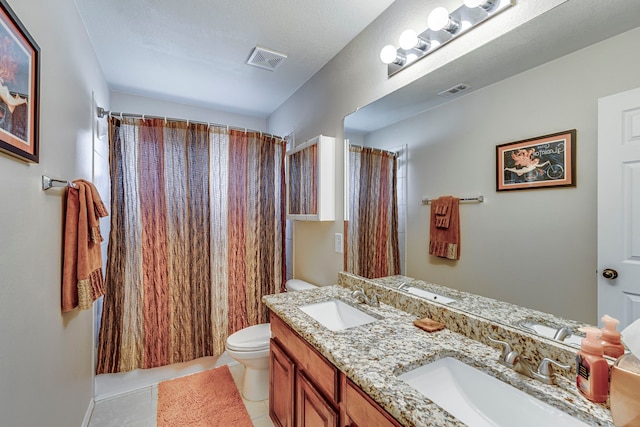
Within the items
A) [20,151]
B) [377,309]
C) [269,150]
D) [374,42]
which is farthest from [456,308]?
[269,150]

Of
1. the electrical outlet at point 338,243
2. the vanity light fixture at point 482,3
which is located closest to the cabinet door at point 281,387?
the electrical outlet at point 338,243

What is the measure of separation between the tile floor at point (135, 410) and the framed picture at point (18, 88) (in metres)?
1.67

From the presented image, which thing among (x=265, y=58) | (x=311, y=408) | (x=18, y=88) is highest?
(x=265, y=58)

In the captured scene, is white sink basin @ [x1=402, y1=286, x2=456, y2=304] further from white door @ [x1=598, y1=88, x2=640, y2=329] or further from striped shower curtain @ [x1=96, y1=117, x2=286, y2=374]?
striped shower curtain @ [x1=96, y1=117, x2=286, y2=374]

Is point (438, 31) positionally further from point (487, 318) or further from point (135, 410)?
point (135, 410)

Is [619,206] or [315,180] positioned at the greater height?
[315,180]

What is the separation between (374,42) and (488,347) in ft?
5.57

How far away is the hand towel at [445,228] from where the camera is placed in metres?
1.25

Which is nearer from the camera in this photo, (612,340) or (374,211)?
(612,340)

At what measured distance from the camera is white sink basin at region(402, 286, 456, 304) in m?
1.29

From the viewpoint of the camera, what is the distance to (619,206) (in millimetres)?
803

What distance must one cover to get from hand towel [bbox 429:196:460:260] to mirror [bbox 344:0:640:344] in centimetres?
3

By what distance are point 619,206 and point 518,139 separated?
0.36 metres

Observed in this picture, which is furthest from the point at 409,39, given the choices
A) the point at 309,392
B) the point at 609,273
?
the point at 309,392
